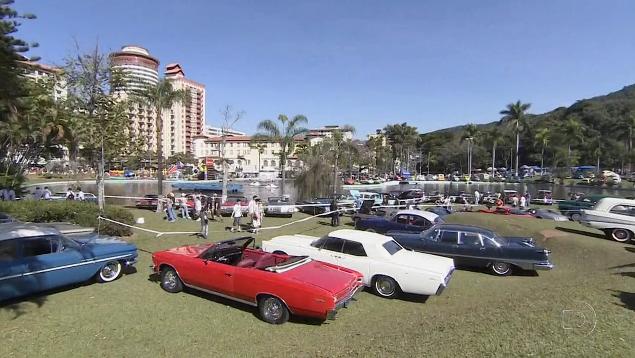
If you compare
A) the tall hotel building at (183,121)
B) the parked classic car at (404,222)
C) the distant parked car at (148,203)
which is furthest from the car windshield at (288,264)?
the tall hotel building at (183,121)

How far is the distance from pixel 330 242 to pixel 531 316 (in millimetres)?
5133

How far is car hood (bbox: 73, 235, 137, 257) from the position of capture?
361 inches

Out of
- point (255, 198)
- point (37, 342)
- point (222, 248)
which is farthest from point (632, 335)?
point (255, 198)

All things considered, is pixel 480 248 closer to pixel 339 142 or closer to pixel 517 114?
pixel 339 142

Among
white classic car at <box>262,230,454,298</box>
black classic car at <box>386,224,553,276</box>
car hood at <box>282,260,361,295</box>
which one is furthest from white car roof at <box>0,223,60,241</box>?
black classic car at <box>386,224,553,276</box>

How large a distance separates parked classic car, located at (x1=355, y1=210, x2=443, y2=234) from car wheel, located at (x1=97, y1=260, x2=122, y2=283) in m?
10.0

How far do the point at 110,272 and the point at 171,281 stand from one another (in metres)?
1.91

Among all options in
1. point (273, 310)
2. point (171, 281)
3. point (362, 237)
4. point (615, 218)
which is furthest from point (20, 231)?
point (615, 218)

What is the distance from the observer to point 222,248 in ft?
28.2

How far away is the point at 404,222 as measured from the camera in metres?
16.0

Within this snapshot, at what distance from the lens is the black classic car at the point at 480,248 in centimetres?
1123

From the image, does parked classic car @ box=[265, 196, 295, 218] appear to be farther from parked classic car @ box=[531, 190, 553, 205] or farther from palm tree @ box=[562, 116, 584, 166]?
palm tree @ box=[562, 116, 584, 166]

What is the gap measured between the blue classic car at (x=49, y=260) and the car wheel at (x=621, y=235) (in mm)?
18036

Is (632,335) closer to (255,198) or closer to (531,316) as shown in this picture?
(531,316)
